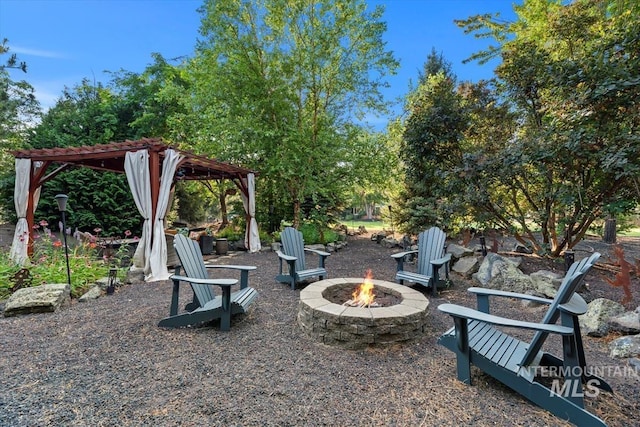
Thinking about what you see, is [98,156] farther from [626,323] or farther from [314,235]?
[626,323]

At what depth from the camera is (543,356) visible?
6.60 feet

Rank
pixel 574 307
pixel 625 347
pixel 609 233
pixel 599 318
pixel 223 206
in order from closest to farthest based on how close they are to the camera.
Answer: pixel 574 307 < pixel 625 347 < pixel 599 318 < pixel 609 233 < pixel 223 206

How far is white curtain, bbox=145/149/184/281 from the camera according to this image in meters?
4.86

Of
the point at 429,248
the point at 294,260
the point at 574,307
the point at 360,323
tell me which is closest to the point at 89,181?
the point at 294,260

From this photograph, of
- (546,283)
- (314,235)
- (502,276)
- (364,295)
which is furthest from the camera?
(314,235)

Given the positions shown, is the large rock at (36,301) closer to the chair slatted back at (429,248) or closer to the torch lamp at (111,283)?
the torch lamp at (111,283)

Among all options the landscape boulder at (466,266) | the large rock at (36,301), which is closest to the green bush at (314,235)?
the landscape boulder at (466,266)

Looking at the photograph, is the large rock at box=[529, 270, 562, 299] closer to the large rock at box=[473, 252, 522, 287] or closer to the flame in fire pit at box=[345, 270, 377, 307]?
the large rock at box=[473, 252, 522, 287]

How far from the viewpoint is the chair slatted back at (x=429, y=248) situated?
4184 millimetres

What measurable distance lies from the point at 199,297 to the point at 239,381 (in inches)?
48.2

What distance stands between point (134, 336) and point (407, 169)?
610 centimetres

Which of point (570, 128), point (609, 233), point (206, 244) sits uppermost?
point (570, 128)

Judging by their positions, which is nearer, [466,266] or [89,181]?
[466,266]

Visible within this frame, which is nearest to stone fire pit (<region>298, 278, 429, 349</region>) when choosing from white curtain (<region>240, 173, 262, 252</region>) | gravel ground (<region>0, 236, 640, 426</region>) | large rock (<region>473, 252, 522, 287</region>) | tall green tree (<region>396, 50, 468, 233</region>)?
gravel ground (<region>0, 236, 640, 426</region>)
